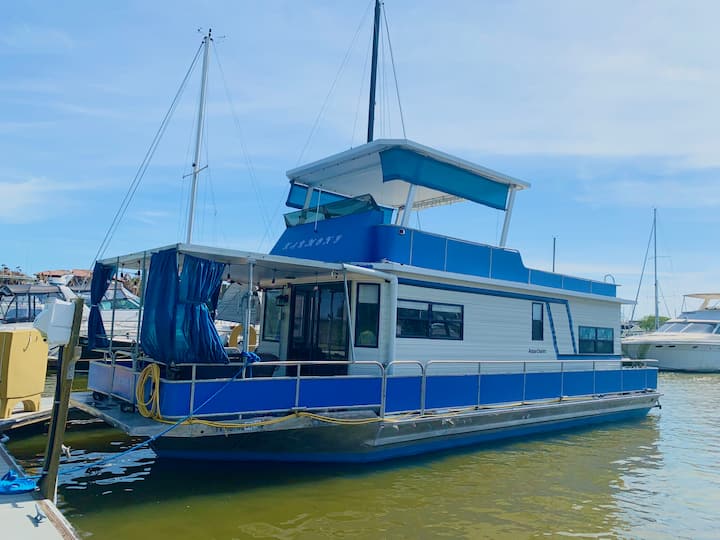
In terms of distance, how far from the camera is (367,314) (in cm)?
972

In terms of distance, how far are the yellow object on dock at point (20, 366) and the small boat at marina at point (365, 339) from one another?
1.17 meters

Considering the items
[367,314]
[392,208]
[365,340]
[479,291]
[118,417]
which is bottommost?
[118,417]

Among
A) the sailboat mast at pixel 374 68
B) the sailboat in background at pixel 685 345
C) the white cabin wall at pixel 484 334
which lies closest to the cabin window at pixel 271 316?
the white cabin wall at pixel 484 334

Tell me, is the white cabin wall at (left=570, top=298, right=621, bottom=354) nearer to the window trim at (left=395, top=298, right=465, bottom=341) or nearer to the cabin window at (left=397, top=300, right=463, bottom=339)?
the window trim at (left=395, top=298, right=465, bottom=341)

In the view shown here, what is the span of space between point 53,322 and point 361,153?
629 cm

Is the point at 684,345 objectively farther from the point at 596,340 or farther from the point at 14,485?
the point at 14,485

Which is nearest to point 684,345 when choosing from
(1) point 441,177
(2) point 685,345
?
(2) point 685,345

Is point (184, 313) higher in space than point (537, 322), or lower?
lower

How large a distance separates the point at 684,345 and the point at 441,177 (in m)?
28.8

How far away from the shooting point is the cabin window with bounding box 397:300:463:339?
9.94 m

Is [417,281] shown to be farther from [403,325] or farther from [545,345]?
[545,345]

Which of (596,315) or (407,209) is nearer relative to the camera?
(407,209)

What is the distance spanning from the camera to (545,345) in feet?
42.4

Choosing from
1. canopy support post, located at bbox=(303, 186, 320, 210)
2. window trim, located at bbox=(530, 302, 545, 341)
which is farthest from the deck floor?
window trim, located at bbox=(530, 302, 545, 341)
